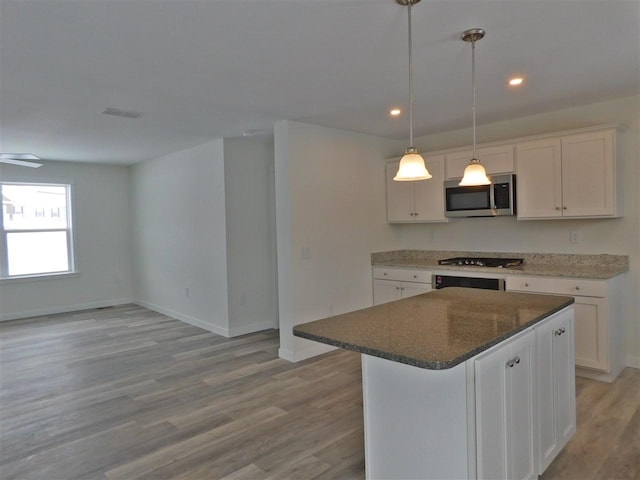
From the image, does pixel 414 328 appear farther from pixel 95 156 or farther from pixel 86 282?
pixel 86 282

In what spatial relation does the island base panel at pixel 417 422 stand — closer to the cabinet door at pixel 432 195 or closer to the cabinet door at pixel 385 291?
the cabinet door at pixel 385 291

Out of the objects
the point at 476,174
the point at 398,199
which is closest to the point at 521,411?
the point at 476,174

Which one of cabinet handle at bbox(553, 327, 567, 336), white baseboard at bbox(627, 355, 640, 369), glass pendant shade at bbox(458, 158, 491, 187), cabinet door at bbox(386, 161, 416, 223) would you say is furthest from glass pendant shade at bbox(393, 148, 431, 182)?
white baseboard at bbox(627, 355, 640, 369)

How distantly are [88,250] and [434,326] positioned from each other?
6.70 metres

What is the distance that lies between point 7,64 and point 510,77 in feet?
11.1

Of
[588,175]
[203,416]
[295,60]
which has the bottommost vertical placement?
[203,416]

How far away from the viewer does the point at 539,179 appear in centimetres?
391

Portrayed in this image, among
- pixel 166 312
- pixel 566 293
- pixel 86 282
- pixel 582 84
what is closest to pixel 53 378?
pixel 166 312

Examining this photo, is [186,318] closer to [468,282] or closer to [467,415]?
[468,282]

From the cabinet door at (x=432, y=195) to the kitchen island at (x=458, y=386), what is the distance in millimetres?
2525

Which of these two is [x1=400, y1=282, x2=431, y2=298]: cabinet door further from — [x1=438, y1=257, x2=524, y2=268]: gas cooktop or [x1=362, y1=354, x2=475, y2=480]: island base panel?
[x1=362, y1=354, x2=475, y2=480]: island base panel

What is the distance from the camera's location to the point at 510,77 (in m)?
3.02

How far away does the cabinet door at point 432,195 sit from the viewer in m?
4.65

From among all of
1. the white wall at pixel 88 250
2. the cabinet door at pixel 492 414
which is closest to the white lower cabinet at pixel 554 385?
the cabinet door at pixel 492 414
